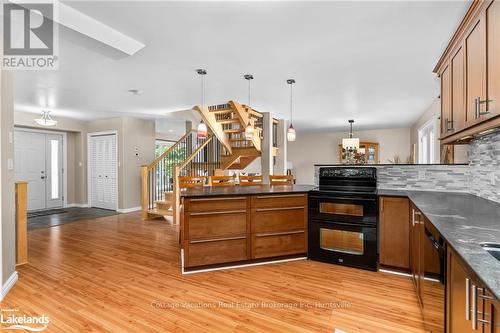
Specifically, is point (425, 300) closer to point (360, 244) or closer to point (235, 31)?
point (360, 244)

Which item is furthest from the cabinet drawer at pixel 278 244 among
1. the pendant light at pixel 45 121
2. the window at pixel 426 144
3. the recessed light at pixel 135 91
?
the pendant light at pixel 45 121

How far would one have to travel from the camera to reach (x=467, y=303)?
0.97m

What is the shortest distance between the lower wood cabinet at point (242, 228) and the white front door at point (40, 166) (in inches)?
246

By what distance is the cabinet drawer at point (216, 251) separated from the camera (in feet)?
9.79

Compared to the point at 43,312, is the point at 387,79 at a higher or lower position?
higher

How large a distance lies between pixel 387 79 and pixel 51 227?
6636mm

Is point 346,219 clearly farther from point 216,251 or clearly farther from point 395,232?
point 216,251

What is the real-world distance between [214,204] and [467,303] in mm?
2401

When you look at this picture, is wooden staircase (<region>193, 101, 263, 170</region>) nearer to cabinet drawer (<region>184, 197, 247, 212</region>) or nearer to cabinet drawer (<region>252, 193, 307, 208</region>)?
cabinet drawer (<region>252, 193, 307, 208</region>)

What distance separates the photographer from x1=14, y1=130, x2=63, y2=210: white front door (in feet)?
21.8

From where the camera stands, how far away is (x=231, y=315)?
2.14 m

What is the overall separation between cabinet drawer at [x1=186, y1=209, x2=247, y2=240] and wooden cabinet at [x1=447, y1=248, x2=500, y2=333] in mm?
2166

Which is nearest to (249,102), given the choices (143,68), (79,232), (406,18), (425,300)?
(143,68)

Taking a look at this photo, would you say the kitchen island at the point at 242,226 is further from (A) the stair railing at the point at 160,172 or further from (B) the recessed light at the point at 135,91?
(A) the stair railing at the point at 160,172
